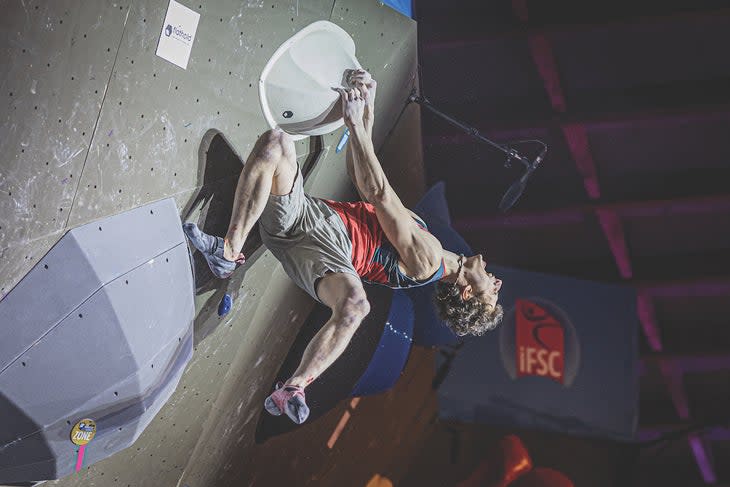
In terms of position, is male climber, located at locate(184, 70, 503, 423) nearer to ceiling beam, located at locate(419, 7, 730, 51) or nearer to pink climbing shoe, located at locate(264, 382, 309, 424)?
pink climbing shoe, located at locate(264, 382, 309, 424)

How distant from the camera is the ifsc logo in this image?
18.2 ft

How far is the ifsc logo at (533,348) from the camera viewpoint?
5.56 metres

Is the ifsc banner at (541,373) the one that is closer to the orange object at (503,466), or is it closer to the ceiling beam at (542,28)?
the orange object at (503,466)

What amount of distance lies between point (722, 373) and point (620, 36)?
14.2 ft

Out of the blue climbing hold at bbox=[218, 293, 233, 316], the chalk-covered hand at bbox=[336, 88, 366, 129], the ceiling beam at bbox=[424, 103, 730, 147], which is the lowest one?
the blue climbing hold at bbox=[218, 293, 233, 316]

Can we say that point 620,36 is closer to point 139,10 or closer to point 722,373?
point 139,10

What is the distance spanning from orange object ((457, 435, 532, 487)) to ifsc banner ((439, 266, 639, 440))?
0.61 ft

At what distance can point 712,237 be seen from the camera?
255 inches

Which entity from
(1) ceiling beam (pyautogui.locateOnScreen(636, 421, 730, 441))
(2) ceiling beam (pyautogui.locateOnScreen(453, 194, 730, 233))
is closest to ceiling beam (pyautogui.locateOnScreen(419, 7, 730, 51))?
(2) ceiling beam (pyautogui.locateOnScreen(453, 194, 730, 233))

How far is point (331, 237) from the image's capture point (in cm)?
291

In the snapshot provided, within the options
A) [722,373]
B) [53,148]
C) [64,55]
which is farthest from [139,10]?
[722,373]

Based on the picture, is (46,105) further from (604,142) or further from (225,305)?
(604,142)

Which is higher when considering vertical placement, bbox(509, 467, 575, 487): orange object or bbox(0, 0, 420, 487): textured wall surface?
bbox(0, 0, 420, 487): textured wall surface

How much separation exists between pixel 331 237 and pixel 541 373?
316 cm
